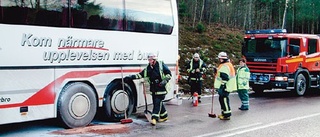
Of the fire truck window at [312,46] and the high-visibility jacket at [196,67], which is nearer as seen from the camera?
the high-visibility jacket at [196,67]

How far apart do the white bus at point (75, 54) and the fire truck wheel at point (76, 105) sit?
0.8 inches

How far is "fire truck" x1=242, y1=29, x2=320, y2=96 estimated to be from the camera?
15320mm

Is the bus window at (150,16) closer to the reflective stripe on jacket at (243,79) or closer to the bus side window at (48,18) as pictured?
the bus side window at (48,18)

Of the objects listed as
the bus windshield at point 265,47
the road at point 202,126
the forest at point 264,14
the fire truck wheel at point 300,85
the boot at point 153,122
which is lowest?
the road at point 202,126

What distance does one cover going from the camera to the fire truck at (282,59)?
1532 centimetres

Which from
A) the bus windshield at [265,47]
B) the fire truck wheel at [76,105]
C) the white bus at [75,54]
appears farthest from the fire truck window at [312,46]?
the fire truck wheel at [76,105]

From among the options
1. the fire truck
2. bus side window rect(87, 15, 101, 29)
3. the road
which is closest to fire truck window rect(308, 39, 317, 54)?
the fire truck

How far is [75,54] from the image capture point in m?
8.12

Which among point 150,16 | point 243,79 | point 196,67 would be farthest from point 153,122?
point 196,67

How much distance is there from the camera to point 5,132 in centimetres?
796

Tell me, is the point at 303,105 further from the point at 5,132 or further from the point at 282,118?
the point at 5,132

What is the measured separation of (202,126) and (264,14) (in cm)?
3786

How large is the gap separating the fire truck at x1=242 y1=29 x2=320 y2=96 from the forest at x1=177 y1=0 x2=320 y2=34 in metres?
19.4

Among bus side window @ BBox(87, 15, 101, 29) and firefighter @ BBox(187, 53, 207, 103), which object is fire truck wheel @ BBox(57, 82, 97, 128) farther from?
firefighter @ BBox(187, 53, 207, 103)
